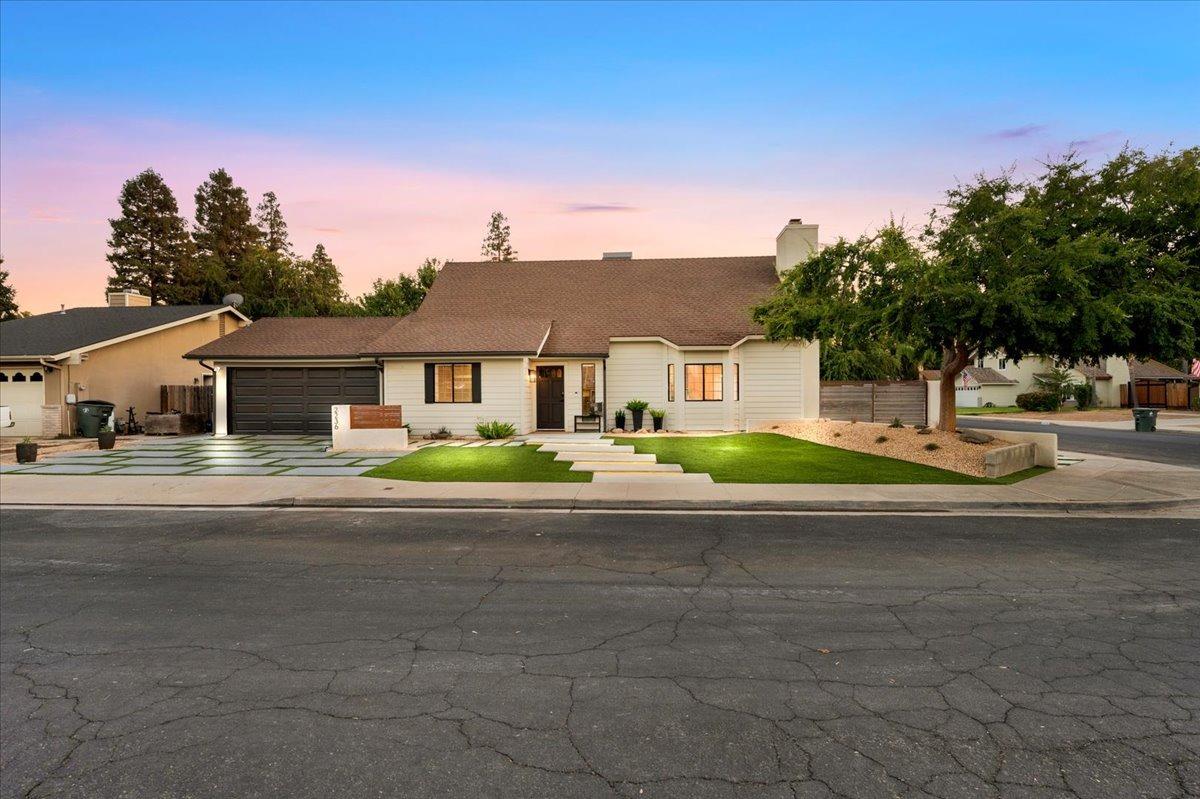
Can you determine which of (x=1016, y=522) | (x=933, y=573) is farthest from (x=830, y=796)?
(x=1016, y=522)

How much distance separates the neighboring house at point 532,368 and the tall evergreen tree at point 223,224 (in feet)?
145

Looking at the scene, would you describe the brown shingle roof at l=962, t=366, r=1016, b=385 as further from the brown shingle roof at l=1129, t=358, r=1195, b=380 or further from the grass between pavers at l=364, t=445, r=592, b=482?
the grass between pavers at l=364, t=445, r=592, b=482

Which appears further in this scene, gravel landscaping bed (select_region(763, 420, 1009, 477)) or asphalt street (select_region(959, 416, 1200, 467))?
asphalt street (select_region(959, 416, 1200, 467))

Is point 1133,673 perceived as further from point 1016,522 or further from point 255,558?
point 255,558

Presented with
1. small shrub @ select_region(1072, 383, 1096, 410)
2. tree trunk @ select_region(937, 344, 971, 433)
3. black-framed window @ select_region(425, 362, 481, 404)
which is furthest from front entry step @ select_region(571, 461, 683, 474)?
small shrub @ select_region(1072, 383, 1096, 410)

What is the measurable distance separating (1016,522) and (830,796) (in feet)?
27.0

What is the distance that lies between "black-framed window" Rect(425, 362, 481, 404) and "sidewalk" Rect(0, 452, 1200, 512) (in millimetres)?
8607

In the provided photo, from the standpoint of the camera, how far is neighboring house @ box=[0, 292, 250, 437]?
22.1 metres

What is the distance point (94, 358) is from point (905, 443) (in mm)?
29161

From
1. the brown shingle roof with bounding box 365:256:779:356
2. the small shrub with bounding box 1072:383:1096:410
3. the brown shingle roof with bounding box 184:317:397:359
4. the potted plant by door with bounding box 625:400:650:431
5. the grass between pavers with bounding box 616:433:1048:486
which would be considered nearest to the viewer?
the grass between pavers with bounding box 616:433:1048:486

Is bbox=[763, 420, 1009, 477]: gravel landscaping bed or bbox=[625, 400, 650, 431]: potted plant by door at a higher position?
bbox=[625, 400, 650, 431]: potted plant by door

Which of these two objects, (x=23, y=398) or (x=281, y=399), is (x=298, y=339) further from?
(x=23, y=398)

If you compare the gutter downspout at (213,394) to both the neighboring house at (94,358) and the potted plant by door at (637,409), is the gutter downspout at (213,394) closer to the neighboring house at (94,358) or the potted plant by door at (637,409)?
the neighboring house at (94,358)

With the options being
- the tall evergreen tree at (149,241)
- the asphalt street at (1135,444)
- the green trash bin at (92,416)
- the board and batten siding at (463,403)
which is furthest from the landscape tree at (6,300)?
the asphalt street at (1135,444)
